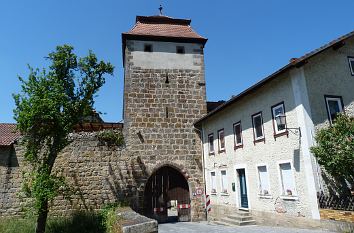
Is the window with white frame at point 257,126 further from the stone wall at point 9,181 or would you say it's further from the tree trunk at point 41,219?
the stone wall at point 9,181

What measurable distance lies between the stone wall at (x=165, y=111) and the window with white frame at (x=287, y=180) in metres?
6.82

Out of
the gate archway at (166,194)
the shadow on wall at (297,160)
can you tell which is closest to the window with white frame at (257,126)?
the shadow on wall at (297,160)

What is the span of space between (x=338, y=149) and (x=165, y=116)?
10.1 metres

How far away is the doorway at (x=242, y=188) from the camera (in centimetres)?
1302

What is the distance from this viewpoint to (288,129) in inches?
393

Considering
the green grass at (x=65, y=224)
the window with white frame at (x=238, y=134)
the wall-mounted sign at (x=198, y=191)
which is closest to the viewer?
the green grass at (x=65, y=224)

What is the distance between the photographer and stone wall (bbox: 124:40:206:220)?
1627cm

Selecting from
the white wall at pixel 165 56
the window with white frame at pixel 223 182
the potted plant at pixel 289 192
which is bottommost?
the potted plant at pixel 289 192

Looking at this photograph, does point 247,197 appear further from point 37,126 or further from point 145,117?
point 37,126

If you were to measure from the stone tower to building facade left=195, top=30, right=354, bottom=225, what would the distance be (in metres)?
3.58

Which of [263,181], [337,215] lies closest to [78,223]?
[263,181]

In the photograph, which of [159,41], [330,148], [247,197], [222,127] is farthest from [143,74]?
[330,148]

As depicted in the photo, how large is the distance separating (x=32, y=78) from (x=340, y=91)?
1191cm

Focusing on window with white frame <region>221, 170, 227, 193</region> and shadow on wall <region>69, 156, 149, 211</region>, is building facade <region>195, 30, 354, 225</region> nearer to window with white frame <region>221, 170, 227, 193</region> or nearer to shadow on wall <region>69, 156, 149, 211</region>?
window with white frame <region>221, 170, 227, 193</region>
